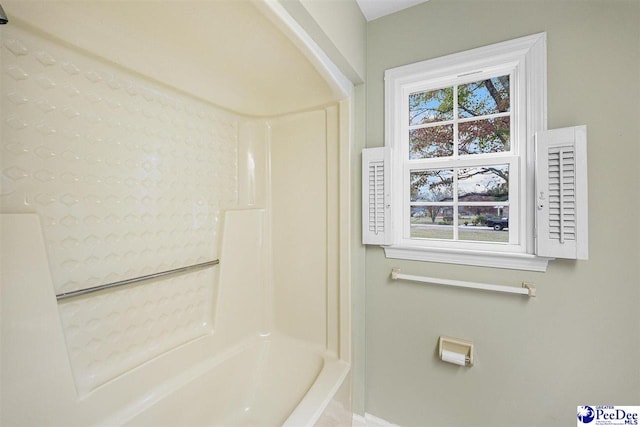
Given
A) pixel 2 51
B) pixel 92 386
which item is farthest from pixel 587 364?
pixel 2 51

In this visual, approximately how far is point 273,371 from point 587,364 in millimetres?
1680

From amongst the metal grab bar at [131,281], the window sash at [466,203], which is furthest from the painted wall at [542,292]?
the metal grab bar at [131,281]

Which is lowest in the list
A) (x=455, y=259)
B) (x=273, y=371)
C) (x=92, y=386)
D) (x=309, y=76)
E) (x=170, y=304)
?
(x=273, y=371)

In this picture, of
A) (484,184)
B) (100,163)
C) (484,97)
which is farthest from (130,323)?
(484,97)

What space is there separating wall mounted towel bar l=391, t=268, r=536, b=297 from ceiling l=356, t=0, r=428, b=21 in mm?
1597

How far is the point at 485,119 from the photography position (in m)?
1.42

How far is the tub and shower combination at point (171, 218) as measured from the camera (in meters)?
0.98

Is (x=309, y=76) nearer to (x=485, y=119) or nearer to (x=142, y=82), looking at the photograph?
(x=142, y=82)

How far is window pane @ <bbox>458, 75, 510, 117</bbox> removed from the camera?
1386 mm

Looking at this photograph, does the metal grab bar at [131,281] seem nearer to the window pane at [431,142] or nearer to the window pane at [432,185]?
the window pane at [432,185]

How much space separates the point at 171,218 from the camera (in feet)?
4.89

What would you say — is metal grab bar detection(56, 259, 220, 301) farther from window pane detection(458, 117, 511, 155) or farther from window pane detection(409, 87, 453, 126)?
window pane detection(458, 117, 511, 155)

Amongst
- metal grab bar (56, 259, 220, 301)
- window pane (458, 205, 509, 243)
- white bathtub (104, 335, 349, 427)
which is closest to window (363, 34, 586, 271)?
window pane (458, 205, 509, 243)

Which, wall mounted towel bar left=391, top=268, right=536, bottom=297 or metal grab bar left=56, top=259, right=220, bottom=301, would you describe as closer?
metal grab bar left=56, top=259, right=220, bottom=301
